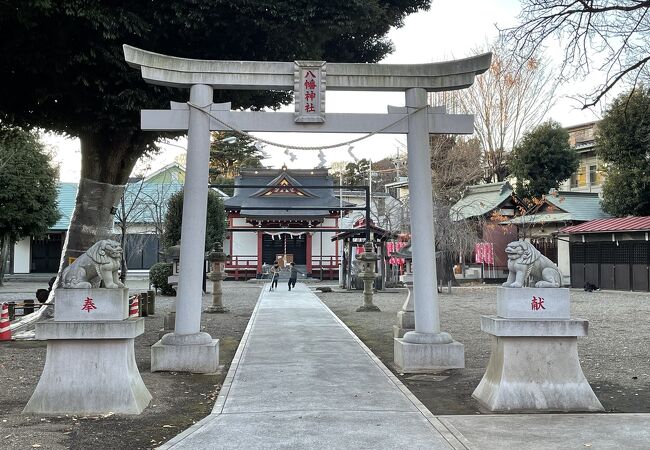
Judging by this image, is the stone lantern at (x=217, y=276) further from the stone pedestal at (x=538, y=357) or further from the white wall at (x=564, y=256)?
the white wall at (x=564, y=256)

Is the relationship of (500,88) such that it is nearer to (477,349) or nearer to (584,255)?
(584,255)

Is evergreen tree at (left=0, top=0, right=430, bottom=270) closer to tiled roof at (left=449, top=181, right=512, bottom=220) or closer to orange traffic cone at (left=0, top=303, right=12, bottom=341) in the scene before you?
orange traffic cone at (left=0, top=303, right=12, bottom=341)

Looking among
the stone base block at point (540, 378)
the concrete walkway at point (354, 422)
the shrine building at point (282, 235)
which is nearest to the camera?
the concrete walkway at point (354, 422)

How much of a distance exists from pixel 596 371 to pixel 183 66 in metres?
8.13

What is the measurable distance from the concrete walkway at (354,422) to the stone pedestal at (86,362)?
1.17 m

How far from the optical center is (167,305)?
868 inches

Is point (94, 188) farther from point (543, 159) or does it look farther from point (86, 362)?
point (543, 159)

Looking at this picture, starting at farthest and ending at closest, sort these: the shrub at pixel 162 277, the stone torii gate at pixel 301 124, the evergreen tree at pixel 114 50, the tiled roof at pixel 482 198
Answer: the tiled roof at pixel 482 198 → the shrub at pixel 162 277 → the evergreen tree at pixel 114 50 → the stone torii gate at pixel 301 124

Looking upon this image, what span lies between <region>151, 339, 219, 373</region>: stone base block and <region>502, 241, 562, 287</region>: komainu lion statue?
4.65m

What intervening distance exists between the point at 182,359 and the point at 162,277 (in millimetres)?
17850

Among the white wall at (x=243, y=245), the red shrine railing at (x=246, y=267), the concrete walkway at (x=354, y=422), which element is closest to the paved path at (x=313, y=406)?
the concrete walkway at (x=354, y=422)

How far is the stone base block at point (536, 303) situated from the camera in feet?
22.8

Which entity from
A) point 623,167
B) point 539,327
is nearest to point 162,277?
point 539,327

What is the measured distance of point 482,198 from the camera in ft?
124
